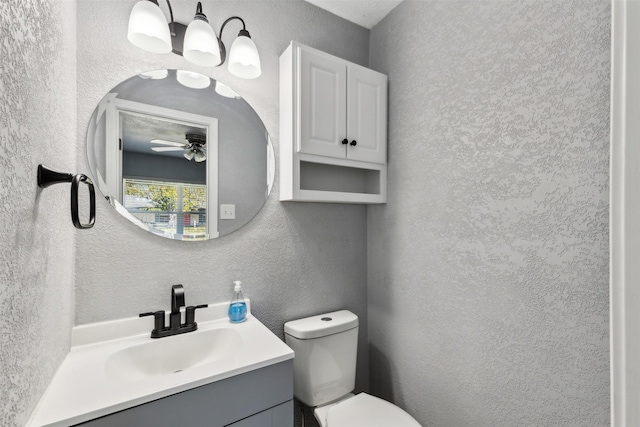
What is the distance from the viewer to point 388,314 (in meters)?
1.59

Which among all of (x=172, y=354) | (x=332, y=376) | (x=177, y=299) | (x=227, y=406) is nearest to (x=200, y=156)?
(x=177, y=299)

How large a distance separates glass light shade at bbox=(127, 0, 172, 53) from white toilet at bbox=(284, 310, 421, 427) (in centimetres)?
133

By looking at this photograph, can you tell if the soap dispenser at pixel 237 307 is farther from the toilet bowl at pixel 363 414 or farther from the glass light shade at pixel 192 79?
the glass light shade at pixel 192 79

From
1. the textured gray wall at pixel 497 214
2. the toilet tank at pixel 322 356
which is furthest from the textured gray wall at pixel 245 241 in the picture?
the textured gray wall at pixel 497 214

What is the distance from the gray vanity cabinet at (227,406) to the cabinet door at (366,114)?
1040 millimetres

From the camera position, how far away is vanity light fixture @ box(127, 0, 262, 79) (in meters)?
1.05

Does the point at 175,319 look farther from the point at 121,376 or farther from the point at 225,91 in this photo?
the point at 225,91

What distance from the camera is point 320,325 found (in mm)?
1379

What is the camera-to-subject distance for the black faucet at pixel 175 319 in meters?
1.12

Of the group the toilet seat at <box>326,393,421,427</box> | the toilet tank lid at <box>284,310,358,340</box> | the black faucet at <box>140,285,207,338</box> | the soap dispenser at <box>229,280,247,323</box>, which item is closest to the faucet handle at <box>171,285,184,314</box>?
the black faucet at <box>140,285,207,338</box>

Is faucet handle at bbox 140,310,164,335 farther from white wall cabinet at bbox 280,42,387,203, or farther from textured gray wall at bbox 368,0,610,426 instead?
textured gray wall at bbox 368,0,610,426

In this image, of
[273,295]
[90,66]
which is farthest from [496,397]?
[90,66]

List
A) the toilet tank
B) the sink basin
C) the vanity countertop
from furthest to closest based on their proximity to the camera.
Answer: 1. the toilet tank
2. the sink basin
3. the vanity countertop

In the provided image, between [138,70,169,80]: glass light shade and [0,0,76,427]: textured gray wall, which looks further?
[138,70,169,80]: glass light shade
